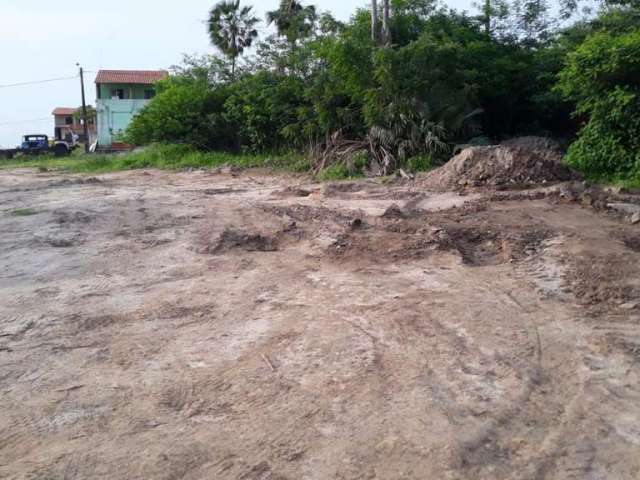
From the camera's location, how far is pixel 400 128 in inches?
601

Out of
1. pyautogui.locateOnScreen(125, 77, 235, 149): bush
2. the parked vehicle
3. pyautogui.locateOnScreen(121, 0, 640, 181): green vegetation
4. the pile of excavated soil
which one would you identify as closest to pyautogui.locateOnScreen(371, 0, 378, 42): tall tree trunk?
pyautogui.locateOnScreen(121, 0, 640, 181): green vegetation

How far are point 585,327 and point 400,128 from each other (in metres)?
11.3

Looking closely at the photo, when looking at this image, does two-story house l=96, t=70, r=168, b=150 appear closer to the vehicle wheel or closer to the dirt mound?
the vehicle wheel

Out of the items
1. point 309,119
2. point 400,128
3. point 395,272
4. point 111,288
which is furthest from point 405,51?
point 111,288

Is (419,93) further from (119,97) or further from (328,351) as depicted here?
A: (119,97)

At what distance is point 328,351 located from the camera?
4.28 meters

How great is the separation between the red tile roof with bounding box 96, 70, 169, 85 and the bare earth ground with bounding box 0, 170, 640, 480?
3461 centimetres

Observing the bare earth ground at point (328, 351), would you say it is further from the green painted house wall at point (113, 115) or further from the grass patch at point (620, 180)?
the green painted house wall at point (113, 115)

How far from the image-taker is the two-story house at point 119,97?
1446 inches

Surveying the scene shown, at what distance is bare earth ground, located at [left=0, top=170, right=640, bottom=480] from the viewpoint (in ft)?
9.87

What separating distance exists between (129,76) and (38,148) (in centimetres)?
1062

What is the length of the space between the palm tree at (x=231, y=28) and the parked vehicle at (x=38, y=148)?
10.7 meters

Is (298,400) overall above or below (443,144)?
below

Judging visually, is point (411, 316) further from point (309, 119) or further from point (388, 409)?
point (309, 119)
